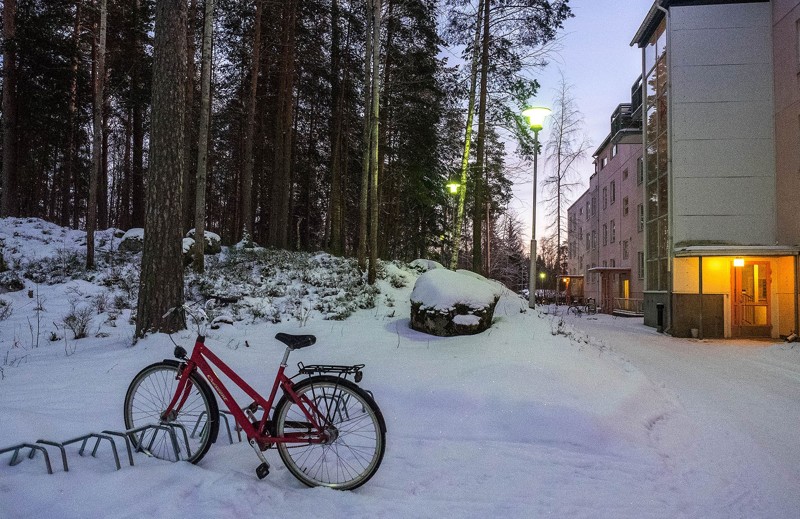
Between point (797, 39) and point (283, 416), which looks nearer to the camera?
point (283, 416)

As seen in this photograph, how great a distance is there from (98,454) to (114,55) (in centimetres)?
1977

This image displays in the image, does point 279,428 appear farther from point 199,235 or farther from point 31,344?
point 199,235

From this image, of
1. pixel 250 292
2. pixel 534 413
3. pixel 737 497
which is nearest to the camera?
pixel 737 497

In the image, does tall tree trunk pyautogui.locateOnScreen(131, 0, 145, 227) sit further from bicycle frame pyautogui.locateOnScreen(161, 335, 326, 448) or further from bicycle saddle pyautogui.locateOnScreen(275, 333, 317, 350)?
bicycle saddle pyautogui.locateOnScreen(275, 333, 317, 350)

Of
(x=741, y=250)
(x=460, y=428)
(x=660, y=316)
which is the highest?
(x=741, y=250)

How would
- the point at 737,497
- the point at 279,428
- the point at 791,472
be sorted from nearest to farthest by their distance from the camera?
the point at 279,428 < the point at 737,497 < the point at 791,472

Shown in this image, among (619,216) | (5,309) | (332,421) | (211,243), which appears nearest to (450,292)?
(332,421)

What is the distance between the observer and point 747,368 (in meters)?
9.58

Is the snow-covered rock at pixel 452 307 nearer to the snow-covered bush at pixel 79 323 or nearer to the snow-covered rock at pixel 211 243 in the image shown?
the snow-covered bush at pixel 79 323

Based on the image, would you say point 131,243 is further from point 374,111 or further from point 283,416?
point 283,416

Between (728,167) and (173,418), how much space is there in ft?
60.3

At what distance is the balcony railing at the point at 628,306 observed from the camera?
26189 mm

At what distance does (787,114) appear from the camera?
1484cm

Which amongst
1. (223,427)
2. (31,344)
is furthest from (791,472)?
(31,344)
